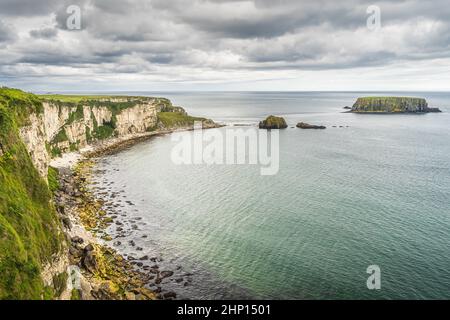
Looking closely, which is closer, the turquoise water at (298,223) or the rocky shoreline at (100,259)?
the rocky shoreline at (100,259)

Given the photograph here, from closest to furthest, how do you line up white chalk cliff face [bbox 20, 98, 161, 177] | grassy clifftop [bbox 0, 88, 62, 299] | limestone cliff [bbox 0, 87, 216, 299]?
grassy clifftop [bbox 0, 88, 62, 299]
limestone cliff [bbox 0, 87, 216, 299]
white chalk cliff face [bbox 20, 98, 161, 177]

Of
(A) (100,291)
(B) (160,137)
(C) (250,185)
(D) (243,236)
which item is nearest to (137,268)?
(A) (100,291)

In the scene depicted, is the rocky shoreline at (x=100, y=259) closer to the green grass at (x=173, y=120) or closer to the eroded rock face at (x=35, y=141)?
the eroded rock face at (x=35, y=141)

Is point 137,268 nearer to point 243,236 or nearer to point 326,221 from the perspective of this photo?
point 243,236

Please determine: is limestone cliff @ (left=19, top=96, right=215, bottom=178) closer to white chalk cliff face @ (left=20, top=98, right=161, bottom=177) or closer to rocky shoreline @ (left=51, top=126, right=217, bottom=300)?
white chalk cliff face @ (left=20, top=98, right=161, bottom=177)

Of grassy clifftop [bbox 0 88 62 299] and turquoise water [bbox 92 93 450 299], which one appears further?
turquoise water [bbox 92 93 450 299]

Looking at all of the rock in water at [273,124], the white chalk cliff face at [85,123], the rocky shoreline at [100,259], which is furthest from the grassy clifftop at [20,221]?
the rock in water at [273,124]

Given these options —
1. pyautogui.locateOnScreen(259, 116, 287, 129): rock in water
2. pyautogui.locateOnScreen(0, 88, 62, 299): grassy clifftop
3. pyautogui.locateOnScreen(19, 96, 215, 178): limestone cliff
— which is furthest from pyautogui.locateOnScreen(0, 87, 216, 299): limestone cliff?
pyautogui.locateOnScreen(259, 116, 287, 129): rock in water
